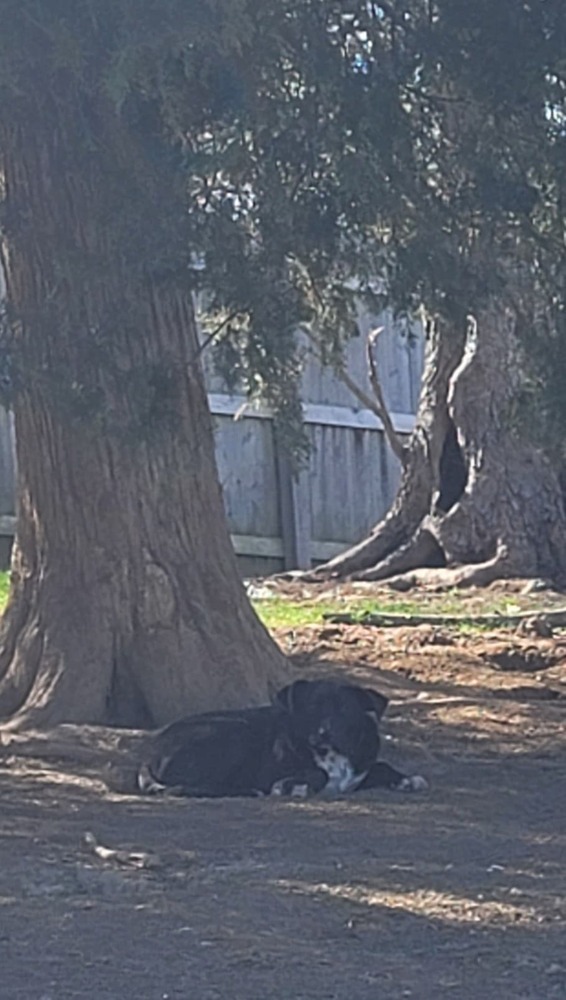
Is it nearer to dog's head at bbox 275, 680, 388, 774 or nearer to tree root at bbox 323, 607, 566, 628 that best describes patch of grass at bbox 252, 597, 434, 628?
tree root at bbox 323, 607, 566, 628

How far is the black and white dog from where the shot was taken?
304 inches

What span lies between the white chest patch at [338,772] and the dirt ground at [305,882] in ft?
0.53

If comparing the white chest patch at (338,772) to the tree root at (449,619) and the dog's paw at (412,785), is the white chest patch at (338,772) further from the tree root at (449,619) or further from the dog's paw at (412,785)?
the tree root at (449,619)

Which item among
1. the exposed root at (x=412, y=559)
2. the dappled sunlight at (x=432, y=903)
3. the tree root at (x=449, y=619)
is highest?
the exposed root at (x=412, y=559)

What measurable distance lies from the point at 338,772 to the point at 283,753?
0.80ft

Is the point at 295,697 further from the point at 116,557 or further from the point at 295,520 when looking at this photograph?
the point at 295,520

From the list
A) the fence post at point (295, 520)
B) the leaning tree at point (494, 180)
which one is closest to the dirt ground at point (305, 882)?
the leaning tree at point (494, 180)

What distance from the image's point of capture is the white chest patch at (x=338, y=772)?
25.5ft

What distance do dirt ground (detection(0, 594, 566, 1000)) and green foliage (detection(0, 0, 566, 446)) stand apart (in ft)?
5.60

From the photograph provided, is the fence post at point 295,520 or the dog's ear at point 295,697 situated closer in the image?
the dog's ear at point 295,697

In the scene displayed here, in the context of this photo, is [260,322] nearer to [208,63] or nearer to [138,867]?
[208,63]

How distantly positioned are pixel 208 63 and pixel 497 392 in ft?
30.3

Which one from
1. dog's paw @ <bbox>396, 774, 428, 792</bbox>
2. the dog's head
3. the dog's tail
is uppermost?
the dog's head

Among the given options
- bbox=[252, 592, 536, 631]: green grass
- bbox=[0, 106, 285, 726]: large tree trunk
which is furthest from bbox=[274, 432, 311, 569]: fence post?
bbox=[0, 106, 285, 726]: large tree trunk
